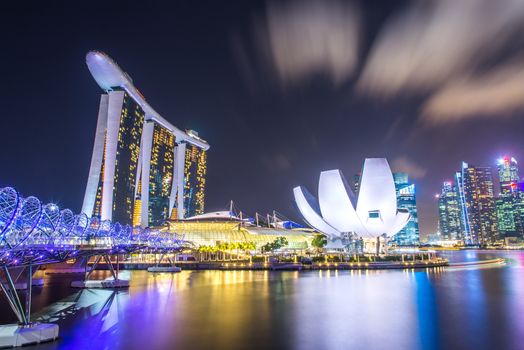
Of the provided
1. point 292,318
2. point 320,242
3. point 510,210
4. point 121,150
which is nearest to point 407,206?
point 510,210

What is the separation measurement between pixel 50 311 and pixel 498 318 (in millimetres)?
17091

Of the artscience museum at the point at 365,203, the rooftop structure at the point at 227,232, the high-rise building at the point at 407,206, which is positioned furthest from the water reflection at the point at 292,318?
the high-rise building at the point at 407,206

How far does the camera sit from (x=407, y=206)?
463ft

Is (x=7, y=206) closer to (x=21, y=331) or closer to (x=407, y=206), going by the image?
(x=21, y=331)

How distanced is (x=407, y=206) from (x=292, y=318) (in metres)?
138

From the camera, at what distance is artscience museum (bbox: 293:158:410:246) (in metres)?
43.0

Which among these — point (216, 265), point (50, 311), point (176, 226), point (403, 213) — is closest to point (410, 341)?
point (50, 311)

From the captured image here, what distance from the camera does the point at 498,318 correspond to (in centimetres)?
1363

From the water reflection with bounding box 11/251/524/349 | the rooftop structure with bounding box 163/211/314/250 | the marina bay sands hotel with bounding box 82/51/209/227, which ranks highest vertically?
the marina bay sands hotel with bounding box 82/51/209/227

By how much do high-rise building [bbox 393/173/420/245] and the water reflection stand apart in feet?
409

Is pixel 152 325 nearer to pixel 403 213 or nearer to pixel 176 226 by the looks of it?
pixel 403 213

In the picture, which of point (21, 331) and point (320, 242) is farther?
point (320, 242)

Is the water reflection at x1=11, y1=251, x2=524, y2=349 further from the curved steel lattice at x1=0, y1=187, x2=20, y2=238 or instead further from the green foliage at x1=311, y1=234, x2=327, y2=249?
the green foliage at x1=311, y1=234, x2=327, y2=249

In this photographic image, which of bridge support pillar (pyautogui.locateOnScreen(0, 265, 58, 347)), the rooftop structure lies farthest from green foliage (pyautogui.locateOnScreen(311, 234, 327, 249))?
bridge support pillar (pyautogui.locateOnScreen(0, 265, 58, 347))
